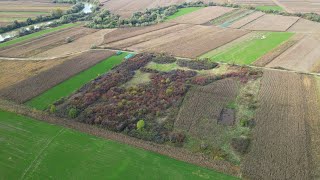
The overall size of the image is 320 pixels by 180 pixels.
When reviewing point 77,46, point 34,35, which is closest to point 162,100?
point 77,46

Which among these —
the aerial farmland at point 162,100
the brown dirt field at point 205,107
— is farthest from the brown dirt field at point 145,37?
the brown dirt field at point 205,107

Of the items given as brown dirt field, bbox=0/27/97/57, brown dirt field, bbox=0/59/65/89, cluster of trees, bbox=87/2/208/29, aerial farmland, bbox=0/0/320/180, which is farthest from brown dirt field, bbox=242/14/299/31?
brown dirt field, bbox=0/59/65/89

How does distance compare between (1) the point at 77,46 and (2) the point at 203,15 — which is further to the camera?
(2) the point at 203,15

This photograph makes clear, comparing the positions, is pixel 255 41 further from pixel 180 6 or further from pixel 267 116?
pixel 180 6

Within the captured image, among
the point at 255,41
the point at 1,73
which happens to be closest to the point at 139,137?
the point at 1,73

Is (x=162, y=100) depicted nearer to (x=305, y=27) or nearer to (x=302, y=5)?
(x=305, y=27)
